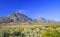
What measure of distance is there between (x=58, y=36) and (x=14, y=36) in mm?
8292

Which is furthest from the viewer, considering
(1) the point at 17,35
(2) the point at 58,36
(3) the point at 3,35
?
(1) the point at 17,35

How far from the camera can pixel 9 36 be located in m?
31.4

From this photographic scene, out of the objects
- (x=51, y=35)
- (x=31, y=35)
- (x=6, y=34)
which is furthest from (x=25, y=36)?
(x=51, y=35)

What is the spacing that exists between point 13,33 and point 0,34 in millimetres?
2689

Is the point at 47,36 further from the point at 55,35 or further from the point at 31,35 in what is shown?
the point at 31,35

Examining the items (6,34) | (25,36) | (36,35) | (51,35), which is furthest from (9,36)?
(51,35)

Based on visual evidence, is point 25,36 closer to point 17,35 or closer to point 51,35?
point 17,35

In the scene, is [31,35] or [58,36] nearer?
[58,36]

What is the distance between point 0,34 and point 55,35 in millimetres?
9913

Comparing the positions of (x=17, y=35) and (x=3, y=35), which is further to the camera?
(x=17, y=35)

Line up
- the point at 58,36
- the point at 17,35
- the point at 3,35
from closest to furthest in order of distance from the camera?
1. the point at 58,36
2. the point at 3,35
3. the point at 17,35

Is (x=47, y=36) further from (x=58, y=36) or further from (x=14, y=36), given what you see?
(x=14, y=36)

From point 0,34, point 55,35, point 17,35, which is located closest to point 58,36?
point 55,35

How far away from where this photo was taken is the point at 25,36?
107ft
